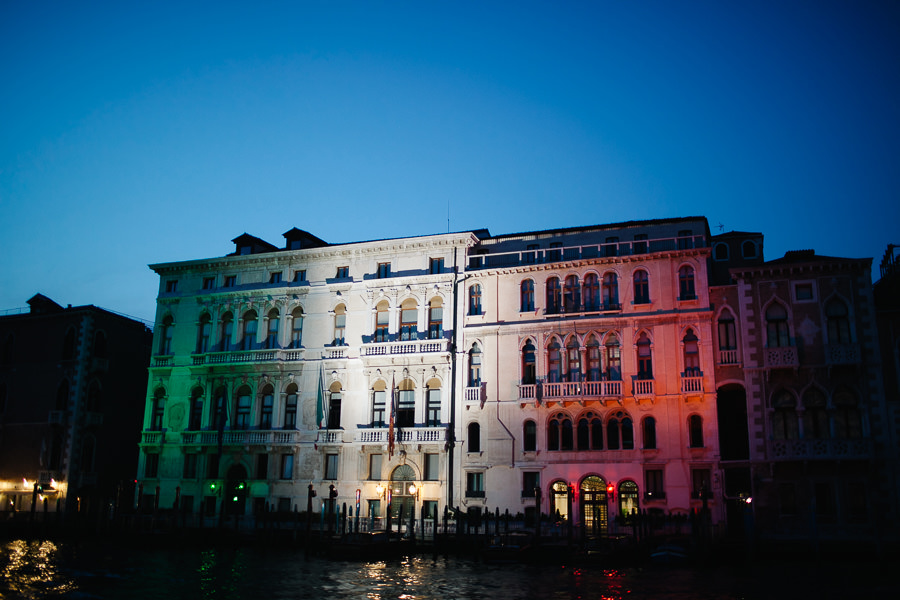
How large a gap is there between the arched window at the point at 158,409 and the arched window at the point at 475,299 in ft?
62.2

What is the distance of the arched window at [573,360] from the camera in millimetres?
36844

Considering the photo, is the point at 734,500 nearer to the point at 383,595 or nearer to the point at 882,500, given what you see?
the point at 882,500

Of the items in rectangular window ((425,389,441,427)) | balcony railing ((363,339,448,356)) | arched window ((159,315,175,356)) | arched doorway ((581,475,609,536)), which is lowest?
arched doorway ((581,475,609,536))

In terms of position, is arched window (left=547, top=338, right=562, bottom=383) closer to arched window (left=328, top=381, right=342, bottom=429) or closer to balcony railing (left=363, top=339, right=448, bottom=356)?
balcony railing (left=363, top=339, right=448, bottom=356)

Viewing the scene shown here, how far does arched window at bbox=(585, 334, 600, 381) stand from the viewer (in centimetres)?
3650

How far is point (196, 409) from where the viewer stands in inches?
1720

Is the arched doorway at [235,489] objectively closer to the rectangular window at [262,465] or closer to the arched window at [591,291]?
the rectangular window at [262,465]

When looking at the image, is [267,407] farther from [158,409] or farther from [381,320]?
[381,320]

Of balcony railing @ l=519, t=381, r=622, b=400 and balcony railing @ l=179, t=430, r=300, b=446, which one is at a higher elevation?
balcony railing @ l=519, t=381, r=622, b=400

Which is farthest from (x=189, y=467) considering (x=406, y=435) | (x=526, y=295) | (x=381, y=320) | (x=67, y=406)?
(x=526, y=295)

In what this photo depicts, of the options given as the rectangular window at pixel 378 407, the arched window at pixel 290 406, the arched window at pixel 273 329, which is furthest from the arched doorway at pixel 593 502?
the arched window at pixel 273 329

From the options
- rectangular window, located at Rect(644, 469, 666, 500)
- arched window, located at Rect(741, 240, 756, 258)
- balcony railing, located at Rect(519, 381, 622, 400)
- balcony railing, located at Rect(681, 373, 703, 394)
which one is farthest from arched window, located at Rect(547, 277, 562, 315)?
arched window, located at Rect(741, 240, 756, 258)

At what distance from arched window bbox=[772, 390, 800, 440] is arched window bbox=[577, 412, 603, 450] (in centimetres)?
754

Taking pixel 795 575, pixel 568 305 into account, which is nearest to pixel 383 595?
pixel 795 575
